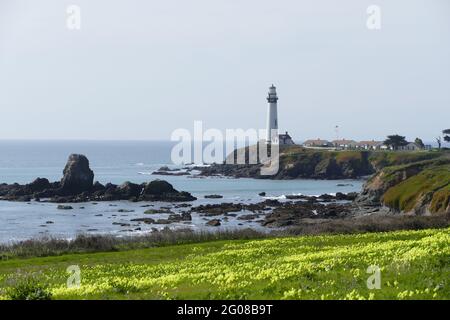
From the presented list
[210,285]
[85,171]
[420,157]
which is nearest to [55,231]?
[85,171]

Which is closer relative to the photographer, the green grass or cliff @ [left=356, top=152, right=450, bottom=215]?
the green grass

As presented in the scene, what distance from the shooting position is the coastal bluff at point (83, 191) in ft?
405

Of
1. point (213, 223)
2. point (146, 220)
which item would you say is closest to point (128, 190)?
point (146, 220)

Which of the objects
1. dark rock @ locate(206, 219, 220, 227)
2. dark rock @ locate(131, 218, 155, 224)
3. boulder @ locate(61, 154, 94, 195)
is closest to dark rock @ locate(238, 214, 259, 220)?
dark rock @ locate(206, 219, 220, 227)

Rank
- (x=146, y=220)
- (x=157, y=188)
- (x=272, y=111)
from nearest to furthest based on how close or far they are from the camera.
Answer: (x=146, y=220) < (x=157, y=188) < (x=272, y=111)

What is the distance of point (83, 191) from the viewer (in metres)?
131

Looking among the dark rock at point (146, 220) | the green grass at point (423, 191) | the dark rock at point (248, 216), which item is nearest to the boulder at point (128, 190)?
the dark rock at point (146, 220)

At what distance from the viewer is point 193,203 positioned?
11669cm

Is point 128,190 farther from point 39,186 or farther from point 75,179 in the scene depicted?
point 39,186

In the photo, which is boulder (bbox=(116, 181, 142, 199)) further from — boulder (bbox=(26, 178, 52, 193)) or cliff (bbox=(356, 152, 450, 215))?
cliff (bbox=(356, 152, 450, 215))

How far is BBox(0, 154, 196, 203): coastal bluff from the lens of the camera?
123312 millimetres
